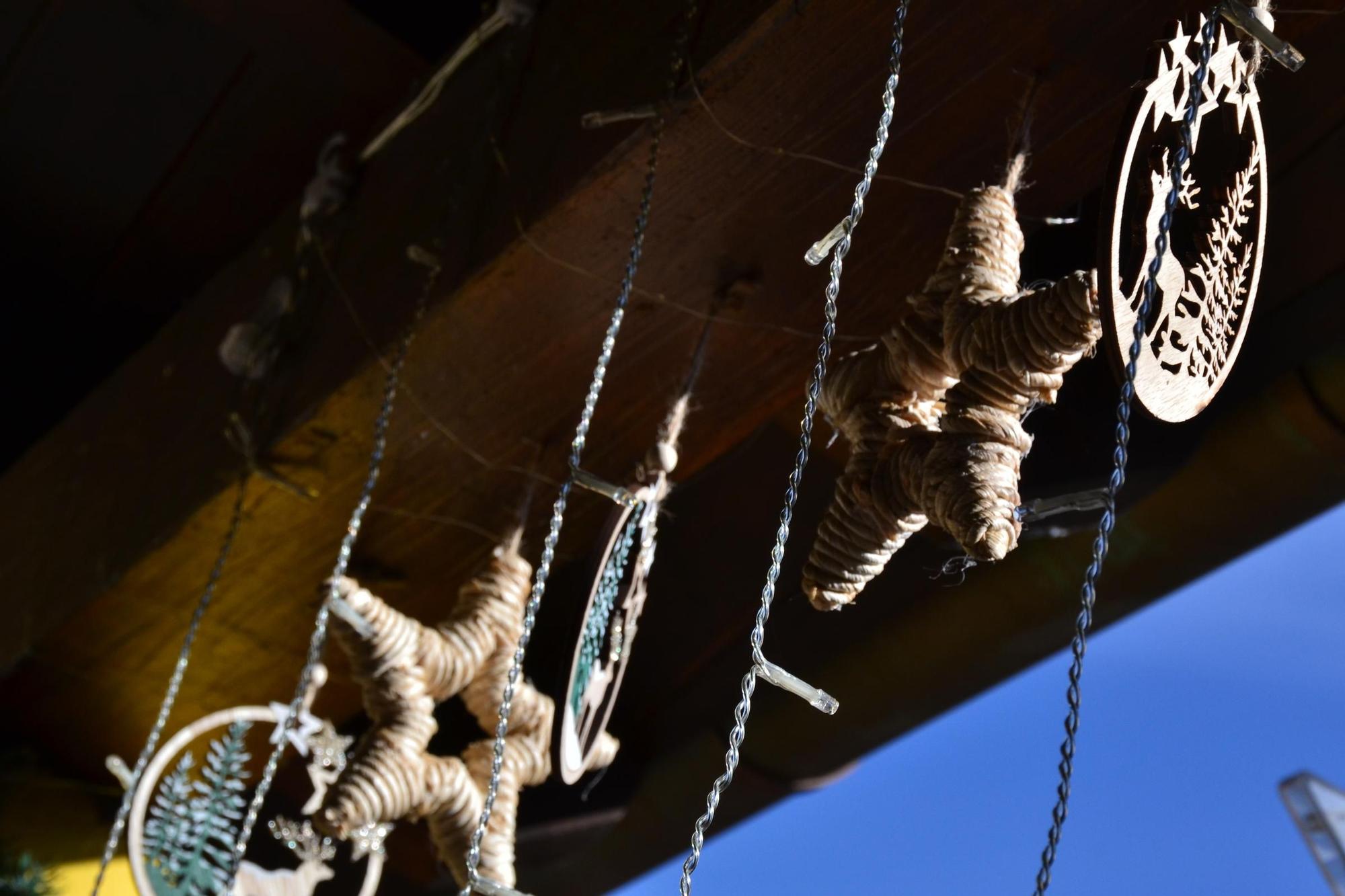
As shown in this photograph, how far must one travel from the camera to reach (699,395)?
56.5 inches

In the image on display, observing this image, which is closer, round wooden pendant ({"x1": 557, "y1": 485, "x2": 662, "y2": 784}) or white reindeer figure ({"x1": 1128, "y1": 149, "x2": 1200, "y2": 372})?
white reindeer figure ({"x1": 1128, "y1": 149, "x2": 1200, "y2": 372})

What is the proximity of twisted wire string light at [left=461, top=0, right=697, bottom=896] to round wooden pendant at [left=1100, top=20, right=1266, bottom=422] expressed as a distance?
38 cm

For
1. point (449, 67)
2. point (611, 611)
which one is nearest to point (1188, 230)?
point (611, 611)

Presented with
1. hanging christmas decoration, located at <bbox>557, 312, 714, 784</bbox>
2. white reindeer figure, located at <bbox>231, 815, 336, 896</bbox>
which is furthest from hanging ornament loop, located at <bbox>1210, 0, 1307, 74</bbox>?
white reindeer figure, located at <bbox>231, 815, 336, 896</bbox>

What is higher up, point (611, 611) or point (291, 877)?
point (291, 877)

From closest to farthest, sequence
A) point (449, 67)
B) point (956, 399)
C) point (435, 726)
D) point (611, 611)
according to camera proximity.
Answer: point (956, 399)
point (611, 611)
point (435, 726)
point (449, 67)

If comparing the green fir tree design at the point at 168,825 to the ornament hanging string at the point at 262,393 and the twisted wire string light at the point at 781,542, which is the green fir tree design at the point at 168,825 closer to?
the ornament hanging string at the point at 262,393

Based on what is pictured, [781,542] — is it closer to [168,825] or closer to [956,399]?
[956,399]

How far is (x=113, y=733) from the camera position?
2119 millimetres

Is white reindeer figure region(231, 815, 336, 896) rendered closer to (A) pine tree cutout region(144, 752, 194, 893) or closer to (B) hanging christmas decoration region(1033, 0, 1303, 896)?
(A) pine tree cutout region(144, 752, 194, 893)

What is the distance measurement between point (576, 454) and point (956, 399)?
0.92ft

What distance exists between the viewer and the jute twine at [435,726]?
4.19 ft

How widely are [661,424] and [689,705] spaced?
0.41 meters

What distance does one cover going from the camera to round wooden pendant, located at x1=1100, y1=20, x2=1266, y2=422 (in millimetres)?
752
